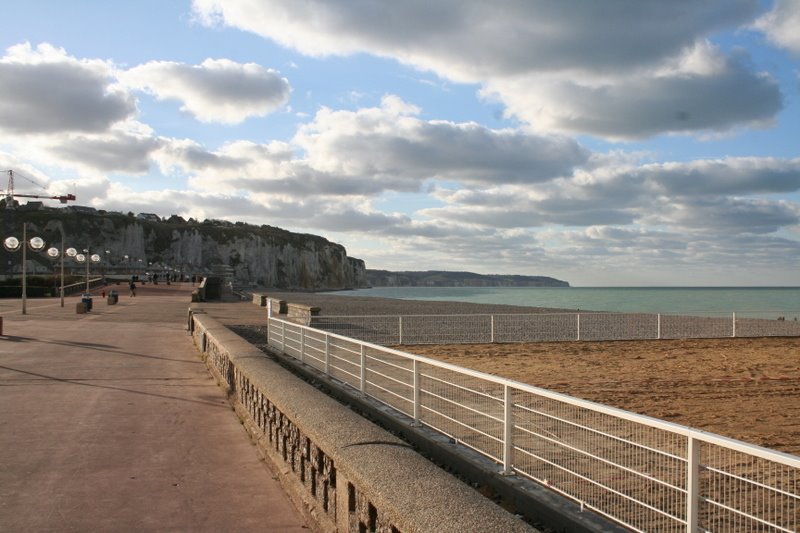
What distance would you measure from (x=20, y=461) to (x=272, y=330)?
10.6 meters

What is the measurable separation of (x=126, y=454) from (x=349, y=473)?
429cm

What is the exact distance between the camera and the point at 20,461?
22.8 ft

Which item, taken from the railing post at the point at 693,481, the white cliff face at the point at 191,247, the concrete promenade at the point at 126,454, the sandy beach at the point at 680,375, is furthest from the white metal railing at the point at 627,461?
the white cliff face at the point at 191,247

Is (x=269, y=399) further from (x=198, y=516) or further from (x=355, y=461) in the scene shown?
(x=355, y=461)

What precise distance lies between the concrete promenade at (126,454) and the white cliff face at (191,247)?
417 ft

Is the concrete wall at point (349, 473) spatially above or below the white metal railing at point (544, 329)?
above

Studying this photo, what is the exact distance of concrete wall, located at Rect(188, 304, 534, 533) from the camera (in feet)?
10.4

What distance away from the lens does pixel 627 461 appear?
22.9ft

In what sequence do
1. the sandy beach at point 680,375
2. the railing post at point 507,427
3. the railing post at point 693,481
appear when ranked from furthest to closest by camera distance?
the sandy beach at point 680,375
the railing post at point 507,427
the railing post at point 693,481

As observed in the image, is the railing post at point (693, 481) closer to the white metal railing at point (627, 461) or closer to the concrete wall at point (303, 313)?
the white metal railing at point (627, 461)

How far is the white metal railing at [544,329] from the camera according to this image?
2298cm

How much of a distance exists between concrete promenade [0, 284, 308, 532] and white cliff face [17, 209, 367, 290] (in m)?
127

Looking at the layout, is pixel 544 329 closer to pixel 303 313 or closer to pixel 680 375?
pixel 303 313

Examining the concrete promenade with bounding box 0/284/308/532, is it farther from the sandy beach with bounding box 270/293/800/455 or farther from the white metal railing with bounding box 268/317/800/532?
the sandy beach with bounding box 270/293/800/455
